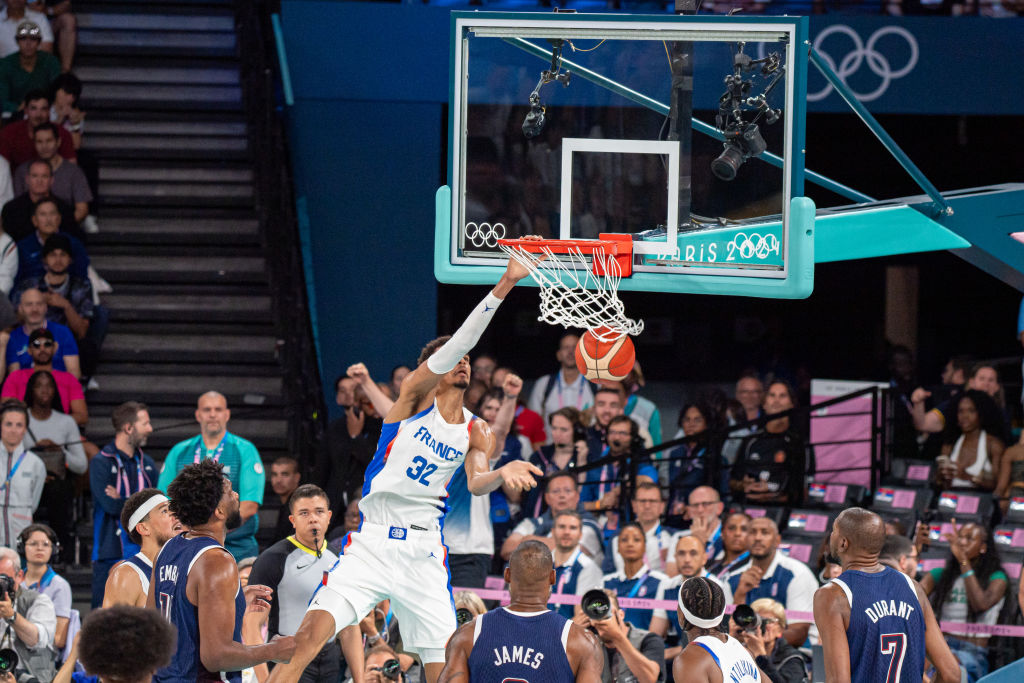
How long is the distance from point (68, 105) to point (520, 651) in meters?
9.77

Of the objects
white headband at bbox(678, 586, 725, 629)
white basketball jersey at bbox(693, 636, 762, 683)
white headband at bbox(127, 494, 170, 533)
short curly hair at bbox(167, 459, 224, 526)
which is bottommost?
white basketball jersey at bbox(693, 636, 762, 683)

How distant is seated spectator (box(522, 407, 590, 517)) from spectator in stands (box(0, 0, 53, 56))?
694 centimetres

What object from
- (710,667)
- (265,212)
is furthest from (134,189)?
(710,667)

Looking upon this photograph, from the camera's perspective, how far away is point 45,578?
9.17 metres

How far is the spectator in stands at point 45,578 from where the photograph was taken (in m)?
9.09

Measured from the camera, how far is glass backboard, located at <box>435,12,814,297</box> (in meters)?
6.87

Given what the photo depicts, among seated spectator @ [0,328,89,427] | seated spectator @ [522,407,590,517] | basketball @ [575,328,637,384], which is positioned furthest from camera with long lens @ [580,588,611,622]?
seated spectator @ [0,328,89,427]

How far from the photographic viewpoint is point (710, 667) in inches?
225

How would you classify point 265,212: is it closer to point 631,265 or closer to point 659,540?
point 659,540

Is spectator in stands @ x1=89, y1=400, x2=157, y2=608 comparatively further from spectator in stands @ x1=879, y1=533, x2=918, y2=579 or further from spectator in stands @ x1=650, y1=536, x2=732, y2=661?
spectator in stands @ x1=879, y1=533, x2=918, y2=579

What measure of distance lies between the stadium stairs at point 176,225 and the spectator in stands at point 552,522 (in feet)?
9.53

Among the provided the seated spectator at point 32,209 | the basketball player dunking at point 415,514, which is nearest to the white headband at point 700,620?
the basketball player dunking at point 415,514

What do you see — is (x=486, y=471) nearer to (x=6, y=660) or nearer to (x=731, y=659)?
(x=731, y=659)

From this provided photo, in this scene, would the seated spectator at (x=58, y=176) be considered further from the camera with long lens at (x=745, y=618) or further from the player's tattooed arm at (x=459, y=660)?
the player's tattooed arm at (x=459, y=660)
